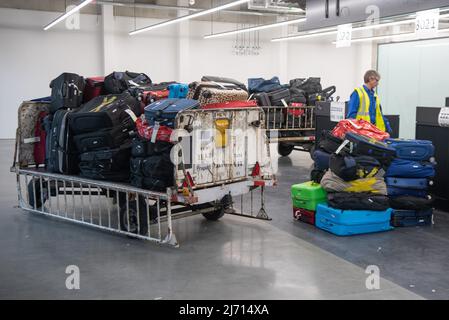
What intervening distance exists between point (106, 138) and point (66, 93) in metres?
1.12

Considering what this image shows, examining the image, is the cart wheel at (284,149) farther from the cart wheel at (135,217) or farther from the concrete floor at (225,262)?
the cart wheel at (135,217)

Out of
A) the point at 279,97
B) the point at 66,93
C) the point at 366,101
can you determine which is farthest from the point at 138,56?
the point at 366,101

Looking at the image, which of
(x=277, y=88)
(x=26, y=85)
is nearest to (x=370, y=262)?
(x=277, y=88)

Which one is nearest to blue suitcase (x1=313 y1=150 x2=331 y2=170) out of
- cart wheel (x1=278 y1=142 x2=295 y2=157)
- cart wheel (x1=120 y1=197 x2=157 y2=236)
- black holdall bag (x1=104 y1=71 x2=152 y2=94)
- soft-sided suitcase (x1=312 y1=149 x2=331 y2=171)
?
soft-sided suitcase (x1=312 y1=149 x2=331 y2=171)

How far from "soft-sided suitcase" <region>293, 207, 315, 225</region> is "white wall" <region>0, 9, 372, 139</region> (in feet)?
42.3

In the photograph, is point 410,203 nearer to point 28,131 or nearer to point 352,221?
point 352,221

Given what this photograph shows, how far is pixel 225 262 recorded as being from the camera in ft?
16.2

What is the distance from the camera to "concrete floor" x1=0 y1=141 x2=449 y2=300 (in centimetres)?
418

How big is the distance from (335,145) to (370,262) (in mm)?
1827

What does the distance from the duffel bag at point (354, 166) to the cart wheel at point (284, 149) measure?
6.48 meters

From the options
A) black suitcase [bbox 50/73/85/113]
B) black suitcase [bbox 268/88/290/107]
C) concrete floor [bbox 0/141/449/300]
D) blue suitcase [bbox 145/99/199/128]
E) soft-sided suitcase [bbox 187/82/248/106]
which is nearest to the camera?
concrete floor [bbox 0/141/449/300]

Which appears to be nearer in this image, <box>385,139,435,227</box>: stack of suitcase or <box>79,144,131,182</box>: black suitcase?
<box>79,144,131,182</box>: black suitcase

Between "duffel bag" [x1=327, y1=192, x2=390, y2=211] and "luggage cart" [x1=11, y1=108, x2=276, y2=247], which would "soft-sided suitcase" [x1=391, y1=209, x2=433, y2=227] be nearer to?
"duffel bag" [x1=327, y1=192, x2=390, y2=211]

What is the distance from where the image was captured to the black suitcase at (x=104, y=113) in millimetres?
5980
